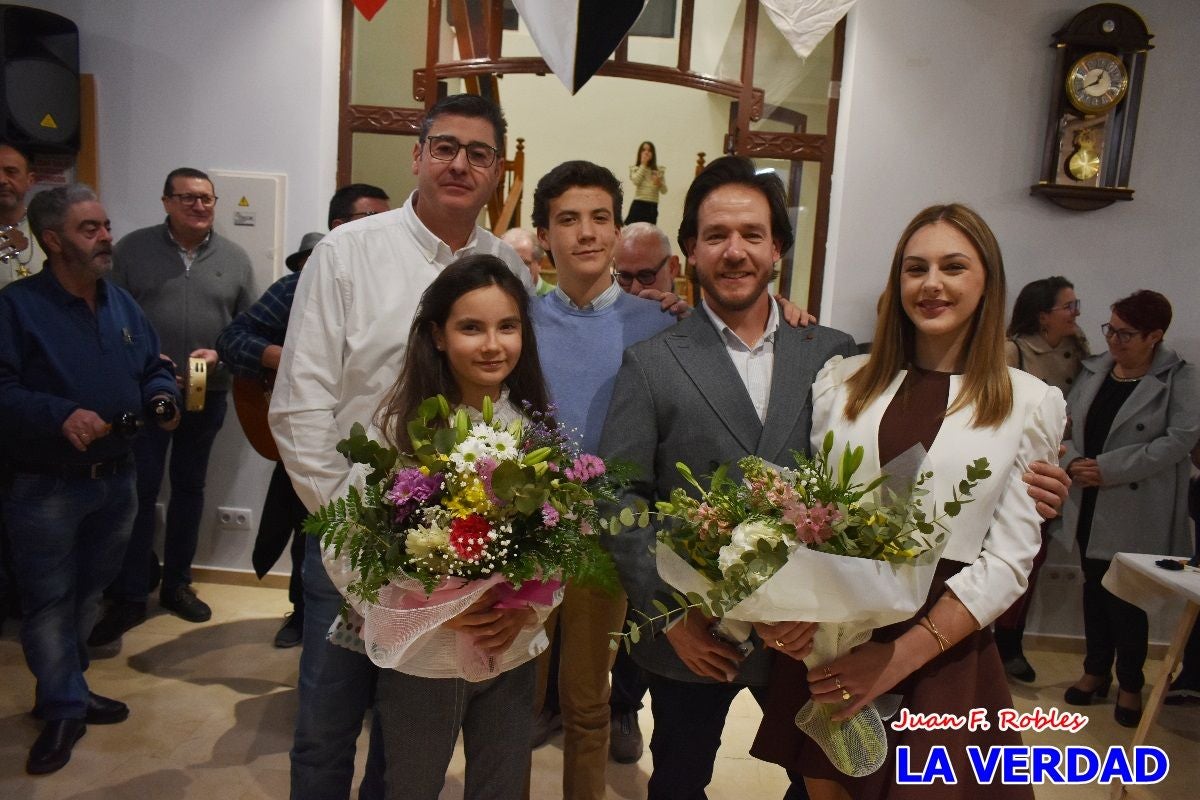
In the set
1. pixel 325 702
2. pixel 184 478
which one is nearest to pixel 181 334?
pixel 184 478

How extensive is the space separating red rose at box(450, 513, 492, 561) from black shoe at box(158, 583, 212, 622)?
9.69 ft

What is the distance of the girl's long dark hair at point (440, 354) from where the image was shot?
6.06ft

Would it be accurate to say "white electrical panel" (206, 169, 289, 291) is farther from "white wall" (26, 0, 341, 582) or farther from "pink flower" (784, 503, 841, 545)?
"pink flower" (784, 503, 841, 545)

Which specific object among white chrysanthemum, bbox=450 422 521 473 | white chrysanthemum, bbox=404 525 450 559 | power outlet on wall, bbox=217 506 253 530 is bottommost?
power outlet on wall, bbox=217 506 253 530

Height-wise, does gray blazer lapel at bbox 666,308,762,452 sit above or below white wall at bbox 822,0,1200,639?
below

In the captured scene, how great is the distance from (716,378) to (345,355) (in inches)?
33.9

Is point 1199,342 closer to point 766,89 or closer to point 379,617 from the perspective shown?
point 766,89

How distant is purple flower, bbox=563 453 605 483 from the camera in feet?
5.28

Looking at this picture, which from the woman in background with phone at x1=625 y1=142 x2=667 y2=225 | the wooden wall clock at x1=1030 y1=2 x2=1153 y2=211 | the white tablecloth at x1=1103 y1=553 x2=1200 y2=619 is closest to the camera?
the white tablecloth at x1=1103 y1=553 x2=1200 y2=619

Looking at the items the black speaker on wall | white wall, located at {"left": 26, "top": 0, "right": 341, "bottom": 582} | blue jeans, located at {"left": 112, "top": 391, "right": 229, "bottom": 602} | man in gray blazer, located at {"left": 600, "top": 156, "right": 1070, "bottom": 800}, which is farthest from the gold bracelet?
the black speaker on wall

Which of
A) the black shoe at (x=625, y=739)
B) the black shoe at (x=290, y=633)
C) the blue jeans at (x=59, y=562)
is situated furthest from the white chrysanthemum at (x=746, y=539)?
the black shoe at (x=290, y=633)

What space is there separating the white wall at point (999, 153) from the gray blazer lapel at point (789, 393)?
7.86ft

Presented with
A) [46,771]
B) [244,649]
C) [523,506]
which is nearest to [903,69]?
[523,506]

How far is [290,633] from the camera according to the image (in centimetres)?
375
